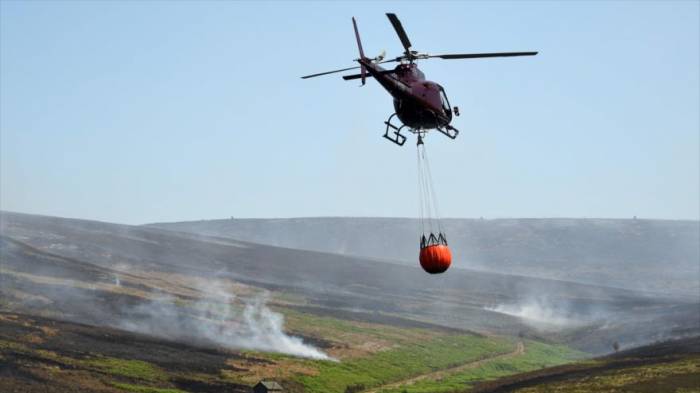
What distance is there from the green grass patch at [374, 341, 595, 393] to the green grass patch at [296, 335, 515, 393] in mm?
3508

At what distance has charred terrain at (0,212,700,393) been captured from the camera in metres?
71.2

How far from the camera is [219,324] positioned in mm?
99750

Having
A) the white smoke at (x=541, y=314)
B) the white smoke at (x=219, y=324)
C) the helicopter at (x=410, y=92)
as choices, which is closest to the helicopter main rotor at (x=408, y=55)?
the helicopter at (x=410, y=92)

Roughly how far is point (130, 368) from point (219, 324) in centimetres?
3177

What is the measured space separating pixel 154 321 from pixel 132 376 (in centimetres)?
3202

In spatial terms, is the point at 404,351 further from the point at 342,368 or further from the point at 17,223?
the point at 17,223

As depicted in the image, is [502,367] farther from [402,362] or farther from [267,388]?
[267,388]

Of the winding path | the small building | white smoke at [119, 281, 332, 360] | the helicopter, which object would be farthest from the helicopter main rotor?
white smoke at [119, 281, 332, 360]

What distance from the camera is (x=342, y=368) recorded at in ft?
263

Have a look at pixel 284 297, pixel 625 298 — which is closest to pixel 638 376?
pixel 284 297

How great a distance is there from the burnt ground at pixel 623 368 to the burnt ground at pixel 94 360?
24.8m

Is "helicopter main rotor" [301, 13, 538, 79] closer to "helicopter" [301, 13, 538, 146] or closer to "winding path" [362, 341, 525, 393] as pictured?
"helicopter" [301, 13, 538, 146]

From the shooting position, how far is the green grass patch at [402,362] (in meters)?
73.3

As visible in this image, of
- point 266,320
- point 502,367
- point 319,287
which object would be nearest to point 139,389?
point 266,320
